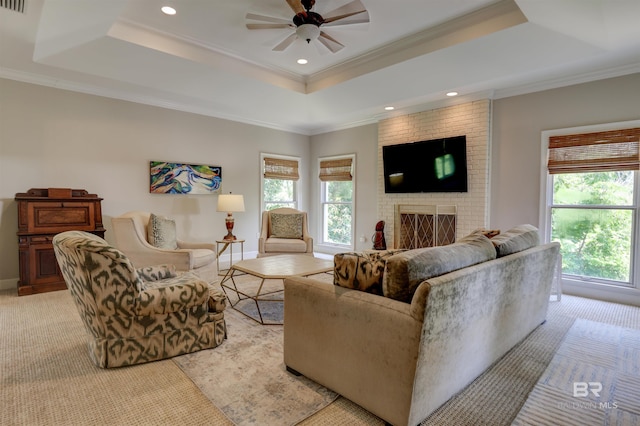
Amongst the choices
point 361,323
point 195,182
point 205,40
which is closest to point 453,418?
point 361,323

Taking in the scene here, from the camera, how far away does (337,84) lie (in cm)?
443

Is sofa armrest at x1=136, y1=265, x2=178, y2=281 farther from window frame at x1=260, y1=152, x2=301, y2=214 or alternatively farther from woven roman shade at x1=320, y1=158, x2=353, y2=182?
woven roman shade at x1=320, y1=158, x2=353, y2=182

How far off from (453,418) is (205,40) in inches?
159

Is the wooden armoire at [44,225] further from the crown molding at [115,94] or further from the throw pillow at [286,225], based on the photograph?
the throw pillow at [286,225]

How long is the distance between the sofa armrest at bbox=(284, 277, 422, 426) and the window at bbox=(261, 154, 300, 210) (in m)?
4.51

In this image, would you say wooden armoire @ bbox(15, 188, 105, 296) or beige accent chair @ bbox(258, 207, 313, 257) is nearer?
wooden armoire @ bbox(15, 188, 105, 296)

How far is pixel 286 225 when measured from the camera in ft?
17.4

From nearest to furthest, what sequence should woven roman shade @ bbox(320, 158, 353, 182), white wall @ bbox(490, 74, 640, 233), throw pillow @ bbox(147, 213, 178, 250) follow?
white wall @ bbox(490, 74, 640, 233) < throw pillow @ bbox(147, 213, 178, 250) < woven roman shade @ bbox(320, 158, 353, 182)

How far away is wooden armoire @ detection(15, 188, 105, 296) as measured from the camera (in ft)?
12.3

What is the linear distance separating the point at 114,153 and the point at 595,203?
6.32 m

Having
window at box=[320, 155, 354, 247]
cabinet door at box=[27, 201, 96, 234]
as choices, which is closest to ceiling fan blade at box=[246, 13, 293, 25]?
cabinet door at box=[27, 201, 96, 234]

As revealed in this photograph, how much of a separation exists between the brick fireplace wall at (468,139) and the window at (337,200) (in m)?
1.17

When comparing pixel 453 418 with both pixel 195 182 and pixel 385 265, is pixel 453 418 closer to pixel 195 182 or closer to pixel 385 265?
pixel 385 265

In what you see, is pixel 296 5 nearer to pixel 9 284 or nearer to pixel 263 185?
pixel 263 185
